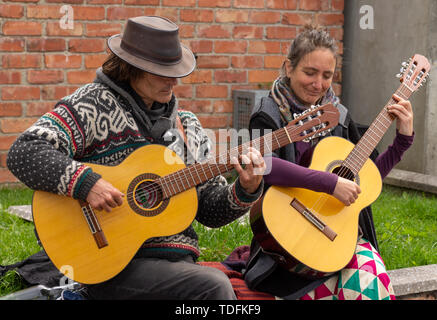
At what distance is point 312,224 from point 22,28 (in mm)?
3124

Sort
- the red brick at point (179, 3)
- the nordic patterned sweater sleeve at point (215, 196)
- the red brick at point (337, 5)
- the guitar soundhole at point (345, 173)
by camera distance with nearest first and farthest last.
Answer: the nordic patterned sweater sleeve at point (215, 196)
the guitar soundhole at point (345, 173)
the red brick at point (179, 3)
the red brick at point (337, 5)

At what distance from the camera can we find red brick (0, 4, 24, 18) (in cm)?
486

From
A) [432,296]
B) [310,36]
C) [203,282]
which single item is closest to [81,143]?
[203,282]

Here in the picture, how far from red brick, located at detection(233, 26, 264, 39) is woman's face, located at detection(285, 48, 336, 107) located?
2572 millimetres

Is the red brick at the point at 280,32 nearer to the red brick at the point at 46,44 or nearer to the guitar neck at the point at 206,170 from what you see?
the red brick at the point at 46,44

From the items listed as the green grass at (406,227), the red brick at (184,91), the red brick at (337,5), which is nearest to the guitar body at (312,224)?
the green grass at (406,227)

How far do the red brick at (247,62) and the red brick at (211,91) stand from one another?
231 millimetres

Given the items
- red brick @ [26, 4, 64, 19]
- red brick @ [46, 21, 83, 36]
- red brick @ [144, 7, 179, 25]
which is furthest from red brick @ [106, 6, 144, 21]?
red brick @ [26, 4, 64, 19]

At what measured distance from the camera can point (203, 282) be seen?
8.05 ft

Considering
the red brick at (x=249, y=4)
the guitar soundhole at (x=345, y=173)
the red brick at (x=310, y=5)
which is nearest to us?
the guitar soundhole at (x=345, y=173)

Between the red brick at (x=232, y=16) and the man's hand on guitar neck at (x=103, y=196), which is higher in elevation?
the red brick at (x=232, y=16)

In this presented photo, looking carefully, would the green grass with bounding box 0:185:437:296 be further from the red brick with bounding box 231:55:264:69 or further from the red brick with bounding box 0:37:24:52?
the red brick with bounding box 231:55:264:69

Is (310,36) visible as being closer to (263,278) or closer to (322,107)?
A: (322,107)

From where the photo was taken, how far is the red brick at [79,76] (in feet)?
16.9
